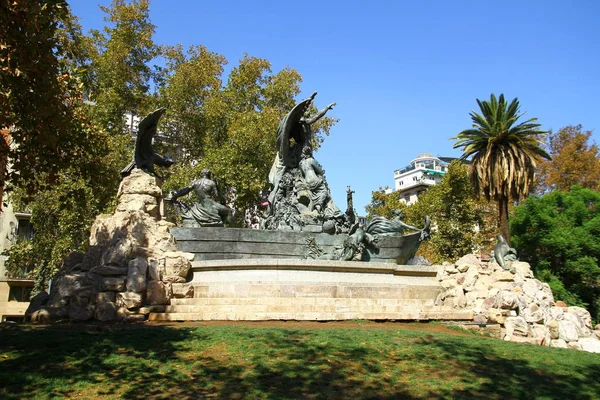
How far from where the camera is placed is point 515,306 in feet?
41.1

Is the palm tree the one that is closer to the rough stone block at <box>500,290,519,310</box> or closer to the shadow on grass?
the rough stone block at <box>500,290,519,310</box>

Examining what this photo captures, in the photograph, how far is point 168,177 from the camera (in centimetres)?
2934

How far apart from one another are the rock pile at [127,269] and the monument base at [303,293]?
462 mm

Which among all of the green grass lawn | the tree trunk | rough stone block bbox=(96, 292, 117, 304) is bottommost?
the green grass lawn

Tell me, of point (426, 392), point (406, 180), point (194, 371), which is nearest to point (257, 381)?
point (194, 371)

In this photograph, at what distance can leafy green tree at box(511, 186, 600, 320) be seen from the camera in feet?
82.5

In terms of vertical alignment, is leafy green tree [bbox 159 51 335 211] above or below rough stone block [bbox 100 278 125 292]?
above

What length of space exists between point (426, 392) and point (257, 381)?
211 centimetres

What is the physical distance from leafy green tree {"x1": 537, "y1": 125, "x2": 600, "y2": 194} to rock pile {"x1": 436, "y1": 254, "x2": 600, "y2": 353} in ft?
65.9

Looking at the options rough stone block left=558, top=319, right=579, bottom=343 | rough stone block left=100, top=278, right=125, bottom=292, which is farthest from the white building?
rough stone block left=100, top=278, right=125, bottom=292

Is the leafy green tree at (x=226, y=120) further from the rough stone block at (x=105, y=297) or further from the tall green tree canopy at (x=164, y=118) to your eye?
the rough stone block at (x=105, y=297)

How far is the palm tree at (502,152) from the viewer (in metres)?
28.4

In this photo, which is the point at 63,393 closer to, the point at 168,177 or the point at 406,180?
the point at 168,177

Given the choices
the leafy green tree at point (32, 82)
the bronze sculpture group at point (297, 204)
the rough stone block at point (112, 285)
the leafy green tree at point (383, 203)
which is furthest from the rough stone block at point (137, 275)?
the leafy green tree at point (383, 203)
